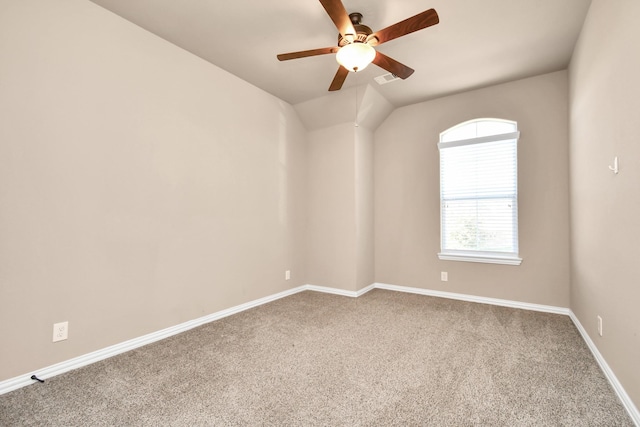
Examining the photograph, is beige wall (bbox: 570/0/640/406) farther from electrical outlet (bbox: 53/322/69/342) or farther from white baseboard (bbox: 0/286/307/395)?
electrical outlet (bbox: 53/322/69/342)

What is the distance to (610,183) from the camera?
194cm

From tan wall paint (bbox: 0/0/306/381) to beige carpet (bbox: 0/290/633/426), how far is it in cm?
38

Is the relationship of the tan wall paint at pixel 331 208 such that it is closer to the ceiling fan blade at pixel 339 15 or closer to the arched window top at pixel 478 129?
the arched window top at pixel 478 129

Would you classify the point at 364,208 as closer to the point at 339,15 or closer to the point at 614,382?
the point at 339,15

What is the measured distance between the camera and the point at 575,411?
1637 mm

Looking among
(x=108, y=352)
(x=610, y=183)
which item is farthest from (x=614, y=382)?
(x=108, y=352)

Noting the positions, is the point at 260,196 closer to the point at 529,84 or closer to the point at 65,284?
the point at 65,284

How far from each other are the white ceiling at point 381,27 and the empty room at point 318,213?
0.08 feet

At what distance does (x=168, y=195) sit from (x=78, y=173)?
696mm

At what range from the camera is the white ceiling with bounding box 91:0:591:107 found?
229 cm

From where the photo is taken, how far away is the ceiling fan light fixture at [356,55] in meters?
2.13

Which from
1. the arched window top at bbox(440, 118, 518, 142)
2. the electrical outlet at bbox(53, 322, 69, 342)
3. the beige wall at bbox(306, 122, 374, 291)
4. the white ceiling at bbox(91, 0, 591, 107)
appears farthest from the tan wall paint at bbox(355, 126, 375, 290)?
the electrical outlet at bbox(53, 322, 69, 342)

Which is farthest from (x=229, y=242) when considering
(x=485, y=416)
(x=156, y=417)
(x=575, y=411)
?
(x=575, y=411)

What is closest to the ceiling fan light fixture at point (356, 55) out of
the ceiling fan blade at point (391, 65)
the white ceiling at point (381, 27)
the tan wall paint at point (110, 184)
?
the ceiling fan blade at point (391, 65)
